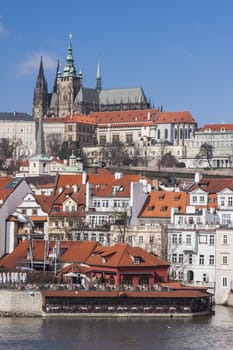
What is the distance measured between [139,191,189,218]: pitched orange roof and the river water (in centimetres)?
1552

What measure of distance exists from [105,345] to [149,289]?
10.3 metres

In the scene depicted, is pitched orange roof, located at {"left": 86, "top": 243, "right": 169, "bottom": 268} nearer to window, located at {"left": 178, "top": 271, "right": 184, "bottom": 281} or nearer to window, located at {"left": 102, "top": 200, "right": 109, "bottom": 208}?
window, located at {"left": 178, "top": 271, "right": 184, "bottom": 281}

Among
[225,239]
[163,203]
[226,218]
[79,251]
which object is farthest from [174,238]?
[79,251]

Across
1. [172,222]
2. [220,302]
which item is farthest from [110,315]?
[172,222]

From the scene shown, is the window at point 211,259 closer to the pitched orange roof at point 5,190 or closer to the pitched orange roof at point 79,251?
the pitched orange roof at point 79,251

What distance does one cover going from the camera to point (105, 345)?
48.0 metres

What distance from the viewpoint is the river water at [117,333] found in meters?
47.8

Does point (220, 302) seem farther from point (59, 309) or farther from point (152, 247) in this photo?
point (59, 309)

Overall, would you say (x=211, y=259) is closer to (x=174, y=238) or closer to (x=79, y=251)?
(x=174, y=238)

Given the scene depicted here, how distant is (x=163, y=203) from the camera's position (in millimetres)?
72250

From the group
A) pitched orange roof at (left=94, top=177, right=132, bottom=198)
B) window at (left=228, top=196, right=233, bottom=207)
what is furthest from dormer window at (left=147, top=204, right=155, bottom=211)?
window at (left=228, top=196, right=233, bottom=207)

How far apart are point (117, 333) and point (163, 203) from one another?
22374 millimetres

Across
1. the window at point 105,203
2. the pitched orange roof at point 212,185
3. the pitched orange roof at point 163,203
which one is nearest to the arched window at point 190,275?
the pitched orange roof at point 163,203

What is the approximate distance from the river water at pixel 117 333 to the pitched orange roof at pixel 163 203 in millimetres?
15515
